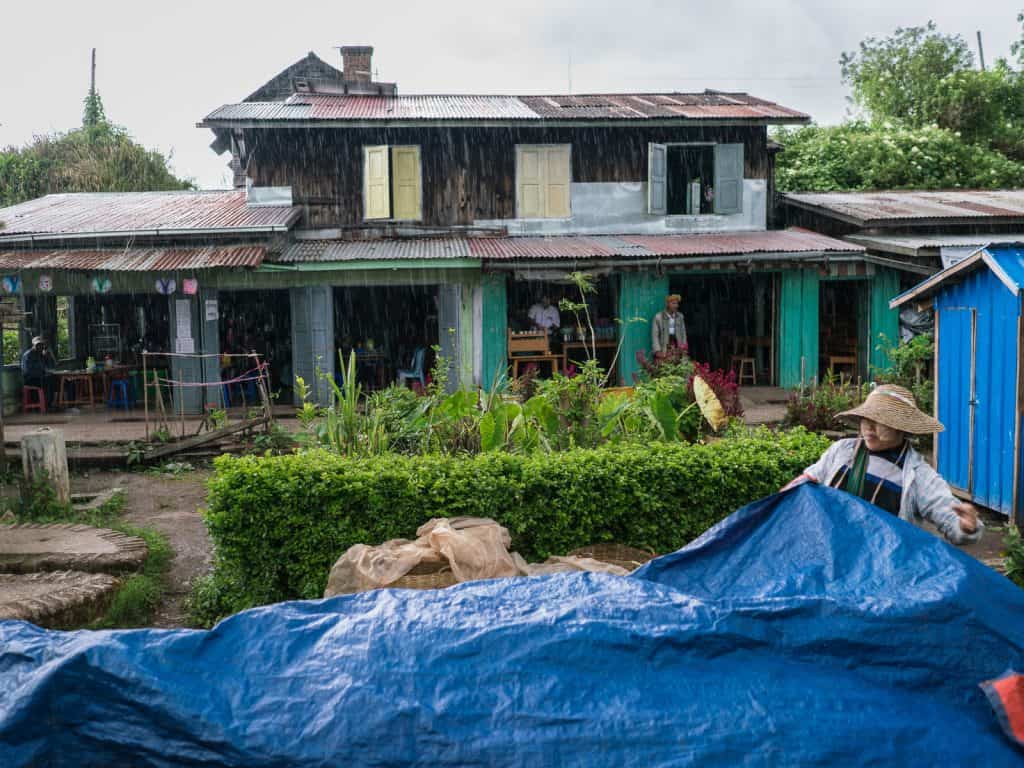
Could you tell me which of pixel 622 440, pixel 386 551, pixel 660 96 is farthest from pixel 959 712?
pixel 660 96

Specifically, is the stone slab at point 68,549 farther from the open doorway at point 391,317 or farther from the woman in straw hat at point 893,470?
the open doorway at point 391,317

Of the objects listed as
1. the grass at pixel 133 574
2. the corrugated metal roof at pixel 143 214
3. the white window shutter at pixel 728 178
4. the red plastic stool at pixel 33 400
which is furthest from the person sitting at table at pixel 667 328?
the red plastic stool at pixel 33 400

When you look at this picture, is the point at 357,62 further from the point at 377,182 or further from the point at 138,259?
the point at 138,259

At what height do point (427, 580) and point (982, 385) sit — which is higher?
point (982, 385)

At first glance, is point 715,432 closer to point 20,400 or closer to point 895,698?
point 895,698

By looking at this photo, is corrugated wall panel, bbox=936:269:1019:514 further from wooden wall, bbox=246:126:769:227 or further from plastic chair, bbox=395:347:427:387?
plastic chair, bbox=395:347:427:387

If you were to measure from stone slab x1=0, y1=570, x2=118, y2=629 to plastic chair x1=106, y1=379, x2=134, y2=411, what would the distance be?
8593 mm

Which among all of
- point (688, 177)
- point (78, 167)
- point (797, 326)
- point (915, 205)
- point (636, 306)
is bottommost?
point (797, 326)

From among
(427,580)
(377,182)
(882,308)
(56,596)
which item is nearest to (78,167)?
(377,182)

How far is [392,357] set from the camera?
1898 centimetres

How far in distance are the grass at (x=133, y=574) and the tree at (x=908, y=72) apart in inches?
1121

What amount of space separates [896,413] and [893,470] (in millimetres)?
264

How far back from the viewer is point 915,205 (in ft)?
58.9

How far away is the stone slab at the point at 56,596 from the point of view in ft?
20.3
